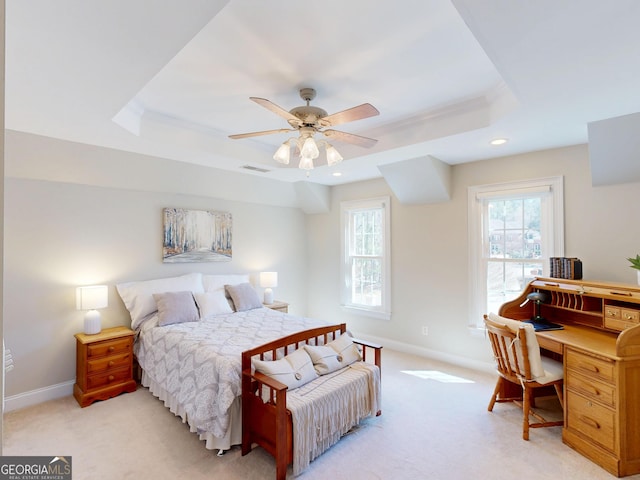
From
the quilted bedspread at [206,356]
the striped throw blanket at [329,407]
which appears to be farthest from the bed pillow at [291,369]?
the quilted bedspread at [206,356]

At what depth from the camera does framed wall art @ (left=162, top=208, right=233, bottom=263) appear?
4008mm

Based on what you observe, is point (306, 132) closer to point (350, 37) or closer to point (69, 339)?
point (350, 37)

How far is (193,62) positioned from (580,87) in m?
2.45

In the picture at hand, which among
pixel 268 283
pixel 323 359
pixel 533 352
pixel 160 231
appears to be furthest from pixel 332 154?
pixel 268 283

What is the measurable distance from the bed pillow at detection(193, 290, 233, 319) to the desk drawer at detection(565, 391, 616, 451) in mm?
3378

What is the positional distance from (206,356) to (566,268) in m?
3.28

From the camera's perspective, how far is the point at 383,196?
4.64 m

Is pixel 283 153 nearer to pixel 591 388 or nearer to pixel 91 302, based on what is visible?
pixel 91 302

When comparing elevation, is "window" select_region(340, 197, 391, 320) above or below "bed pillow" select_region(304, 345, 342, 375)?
above

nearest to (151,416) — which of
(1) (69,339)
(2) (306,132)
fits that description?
(1) (69,339)

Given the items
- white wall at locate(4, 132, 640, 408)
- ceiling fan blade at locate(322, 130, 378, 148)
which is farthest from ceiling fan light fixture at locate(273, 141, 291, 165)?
white wall at locate(4, 132, 640, 408)

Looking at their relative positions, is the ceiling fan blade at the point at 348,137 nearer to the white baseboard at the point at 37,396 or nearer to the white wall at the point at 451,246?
the white wall at the point at 451,246

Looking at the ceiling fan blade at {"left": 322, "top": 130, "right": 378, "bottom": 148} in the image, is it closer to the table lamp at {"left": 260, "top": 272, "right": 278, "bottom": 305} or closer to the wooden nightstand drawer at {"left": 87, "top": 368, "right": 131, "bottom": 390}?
the table lamp at {"left": 260, "top": 272, "right": 278, "bottom": 305}

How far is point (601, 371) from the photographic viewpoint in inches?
84.7
